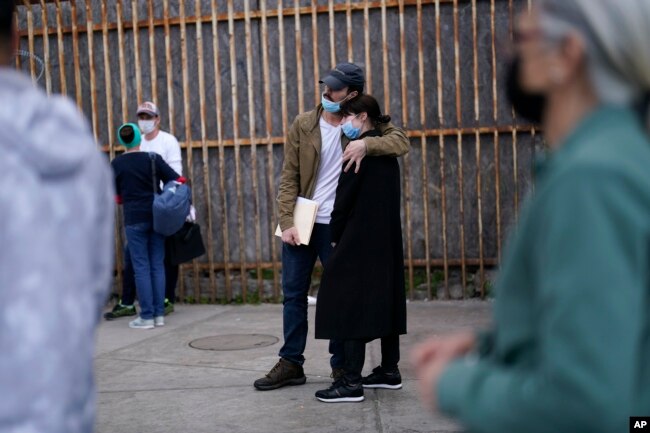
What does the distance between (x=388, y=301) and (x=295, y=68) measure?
3.98 meters

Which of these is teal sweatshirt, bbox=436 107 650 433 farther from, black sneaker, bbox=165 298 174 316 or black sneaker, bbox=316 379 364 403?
black sneaker, bbox=165 298 174 316

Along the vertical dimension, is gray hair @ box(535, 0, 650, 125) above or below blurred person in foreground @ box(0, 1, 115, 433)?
above

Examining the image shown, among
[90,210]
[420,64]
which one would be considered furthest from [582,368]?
[420,64]

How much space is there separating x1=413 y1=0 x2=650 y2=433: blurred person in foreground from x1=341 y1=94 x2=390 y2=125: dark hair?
3.53 m

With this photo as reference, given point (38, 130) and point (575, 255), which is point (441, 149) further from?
point (575, 255)

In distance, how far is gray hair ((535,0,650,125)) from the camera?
1289 millimetres

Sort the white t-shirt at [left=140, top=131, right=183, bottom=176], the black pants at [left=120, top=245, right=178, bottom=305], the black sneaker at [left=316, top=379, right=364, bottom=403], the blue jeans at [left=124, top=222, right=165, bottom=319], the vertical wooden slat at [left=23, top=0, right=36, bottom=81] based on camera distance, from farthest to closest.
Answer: the vertical wooden slat at [left=23, top=0, right=36, bottom=81] → the black pants at [left=120, top=245, right=178, bottom=305] → the white t-shirt at [left=140, top=131, right=183, bottom=176] → the blue jeans at [left=124, top=222, right=165, bottom=319] → the black sneaker at [left=316, top=379, right=364, bottom=403]

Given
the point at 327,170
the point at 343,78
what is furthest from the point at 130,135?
the point at 343,78

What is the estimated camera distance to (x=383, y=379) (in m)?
5.20

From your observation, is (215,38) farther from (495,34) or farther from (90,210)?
(90,210)

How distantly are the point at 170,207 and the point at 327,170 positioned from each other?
240 centimetres

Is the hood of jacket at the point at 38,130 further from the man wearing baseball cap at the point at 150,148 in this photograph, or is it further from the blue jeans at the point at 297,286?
the man wearing baseball cap at the point at 150,148

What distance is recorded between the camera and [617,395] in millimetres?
1188

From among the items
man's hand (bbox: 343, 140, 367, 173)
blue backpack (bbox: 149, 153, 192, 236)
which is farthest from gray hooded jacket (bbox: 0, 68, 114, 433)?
blue backpack (bbox: 149, 153, 192, 236)
